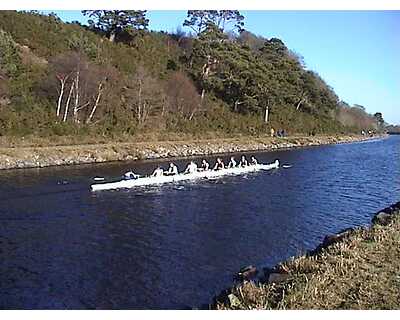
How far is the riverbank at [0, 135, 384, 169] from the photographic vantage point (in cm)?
2436

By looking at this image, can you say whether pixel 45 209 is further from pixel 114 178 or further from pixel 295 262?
pixel 295 262

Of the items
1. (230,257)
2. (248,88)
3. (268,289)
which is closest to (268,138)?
(248,88)

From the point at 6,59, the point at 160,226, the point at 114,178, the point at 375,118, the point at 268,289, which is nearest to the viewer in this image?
the point at 268,289

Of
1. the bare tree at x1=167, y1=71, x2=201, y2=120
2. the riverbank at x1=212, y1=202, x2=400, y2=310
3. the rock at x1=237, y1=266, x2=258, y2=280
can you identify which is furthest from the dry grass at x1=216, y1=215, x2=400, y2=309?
the bare tree at x1=167, y1=71, x2=201, y2=120

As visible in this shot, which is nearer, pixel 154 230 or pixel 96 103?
pixel 154 230

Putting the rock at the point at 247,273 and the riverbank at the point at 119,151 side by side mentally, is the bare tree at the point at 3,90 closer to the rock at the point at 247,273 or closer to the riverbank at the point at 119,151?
the riverbank at the point at 119,151

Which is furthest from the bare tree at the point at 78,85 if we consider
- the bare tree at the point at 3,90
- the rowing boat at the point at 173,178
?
the rowing boat at the point at 173,178

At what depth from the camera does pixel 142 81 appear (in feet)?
115

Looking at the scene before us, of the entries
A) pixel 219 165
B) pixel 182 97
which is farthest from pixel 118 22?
pixel 219 165

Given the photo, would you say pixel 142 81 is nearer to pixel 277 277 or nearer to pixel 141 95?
pixel 141 95

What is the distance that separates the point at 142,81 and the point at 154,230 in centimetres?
2353

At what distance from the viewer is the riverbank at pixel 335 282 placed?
20.5ft
